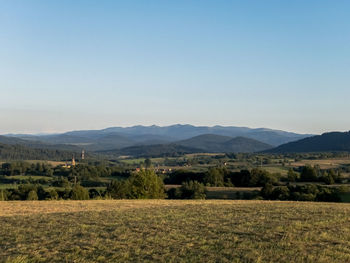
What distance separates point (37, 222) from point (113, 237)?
296 inches

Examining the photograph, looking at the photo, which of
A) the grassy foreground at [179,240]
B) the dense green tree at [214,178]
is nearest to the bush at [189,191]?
the dense green tree at [214,178]

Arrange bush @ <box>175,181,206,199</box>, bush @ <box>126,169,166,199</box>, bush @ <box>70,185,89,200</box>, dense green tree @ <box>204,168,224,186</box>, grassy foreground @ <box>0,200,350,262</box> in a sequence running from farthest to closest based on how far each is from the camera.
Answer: dense green tree @ <box>204,168,224,186</box>
bush @ <box>175,181,206,199</box>
bush @ <box>126,169,166,199</box>
bush @ <box>70,185,89,200</box>
grassy foreground @ <box>0,200,350,262</box>

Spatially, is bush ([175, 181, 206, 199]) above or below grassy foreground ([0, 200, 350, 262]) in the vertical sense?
below

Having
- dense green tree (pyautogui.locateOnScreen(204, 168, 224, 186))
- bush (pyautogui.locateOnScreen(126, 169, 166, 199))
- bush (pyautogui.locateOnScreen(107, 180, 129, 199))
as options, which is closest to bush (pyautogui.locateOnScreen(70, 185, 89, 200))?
bush (pyautogui.locateOnScreen(107, 180, 129, 199))

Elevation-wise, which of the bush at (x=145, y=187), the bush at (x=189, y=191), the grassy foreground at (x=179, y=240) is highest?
the grassy foreground at (x=179, y=240)

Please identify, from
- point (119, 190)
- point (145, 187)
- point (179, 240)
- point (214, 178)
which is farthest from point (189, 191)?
point (179, 240)

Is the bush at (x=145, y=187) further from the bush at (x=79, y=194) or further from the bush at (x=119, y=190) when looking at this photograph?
the bush at (x=79, y=194)

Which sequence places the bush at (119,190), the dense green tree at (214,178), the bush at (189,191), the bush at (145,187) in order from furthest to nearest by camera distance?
the dense green tree at (214,178) < the bush at (189,191) < the bush at (119,190) < the bush at (145,187)

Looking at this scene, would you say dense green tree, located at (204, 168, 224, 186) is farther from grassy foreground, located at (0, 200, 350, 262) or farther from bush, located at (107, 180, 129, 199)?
grassy foreground, located at (0, 200, 350, 262)

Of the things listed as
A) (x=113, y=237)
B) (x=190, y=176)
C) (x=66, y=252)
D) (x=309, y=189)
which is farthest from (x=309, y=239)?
(x=190, y=176)

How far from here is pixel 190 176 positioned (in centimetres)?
10375

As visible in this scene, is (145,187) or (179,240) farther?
(145,187)

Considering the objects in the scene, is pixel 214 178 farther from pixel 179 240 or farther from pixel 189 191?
pixel 179 240

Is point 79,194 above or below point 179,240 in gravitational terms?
below
